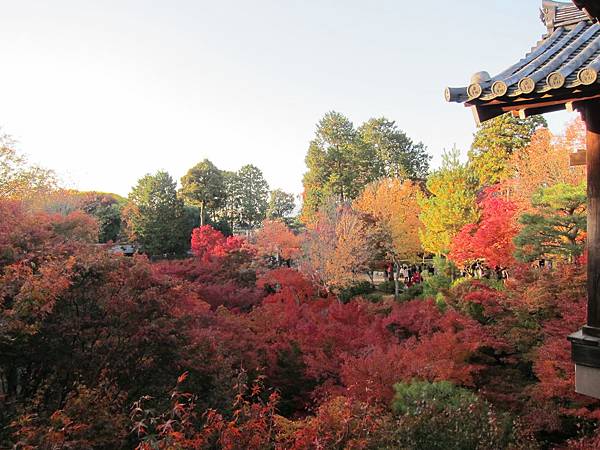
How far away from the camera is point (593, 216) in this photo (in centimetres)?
288

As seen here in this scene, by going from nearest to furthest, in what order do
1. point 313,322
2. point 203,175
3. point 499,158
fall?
1. point 313,322
2. point 499,158
3. point 203,175

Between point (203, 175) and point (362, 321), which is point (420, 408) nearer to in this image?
point (362, 321)

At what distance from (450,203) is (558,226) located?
26.6 ft

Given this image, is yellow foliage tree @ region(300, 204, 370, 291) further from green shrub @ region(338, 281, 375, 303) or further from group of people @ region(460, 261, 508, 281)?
group of people @ region(460, 261, 508, 281)

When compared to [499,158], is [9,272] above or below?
below

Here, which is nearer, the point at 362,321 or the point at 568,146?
the point at 362,321

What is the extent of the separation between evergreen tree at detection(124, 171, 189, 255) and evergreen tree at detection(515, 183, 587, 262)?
96.3ft

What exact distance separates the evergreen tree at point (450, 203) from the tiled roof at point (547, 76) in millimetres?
17450

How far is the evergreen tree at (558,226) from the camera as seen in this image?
11.6 metres

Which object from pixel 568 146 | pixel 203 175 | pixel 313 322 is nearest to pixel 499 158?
pixel 568 146

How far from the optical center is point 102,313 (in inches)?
289

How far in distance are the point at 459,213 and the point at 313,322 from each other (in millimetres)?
11221

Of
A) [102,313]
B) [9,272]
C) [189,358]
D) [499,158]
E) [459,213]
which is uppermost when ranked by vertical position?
[499,158]

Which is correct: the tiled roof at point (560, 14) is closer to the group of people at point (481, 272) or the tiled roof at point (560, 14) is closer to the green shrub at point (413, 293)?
the group of people at point (481, 272)
